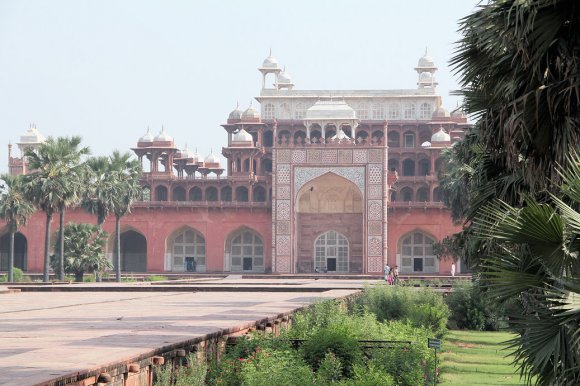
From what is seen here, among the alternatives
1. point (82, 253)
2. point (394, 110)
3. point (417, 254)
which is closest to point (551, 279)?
point (82, 253)

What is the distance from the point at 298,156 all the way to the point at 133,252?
1060cm

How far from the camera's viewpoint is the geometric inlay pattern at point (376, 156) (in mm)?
45625

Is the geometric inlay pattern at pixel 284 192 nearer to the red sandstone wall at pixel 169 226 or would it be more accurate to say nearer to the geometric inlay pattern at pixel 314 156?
the geometric inlay pattern at pixel 314 156

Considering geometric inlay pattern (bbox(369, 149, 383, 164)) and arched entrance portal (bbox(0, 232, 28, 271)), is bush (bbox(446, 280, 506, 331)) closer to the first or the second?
geometric inlay pattern (bbox(369, 149, 383, 164))

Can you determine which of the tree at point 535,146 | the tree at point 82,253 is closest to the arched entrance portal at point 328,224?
the tree at point 82,253

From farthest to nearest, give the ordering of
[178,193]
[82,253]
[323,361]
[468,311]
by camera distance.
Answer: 1. [178,193]
2. [82,253]
3. [468,311]
4. [323,361]

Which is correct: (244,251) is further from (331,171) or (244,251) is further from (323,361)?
(323,361)

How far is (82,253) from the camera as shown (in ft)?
128

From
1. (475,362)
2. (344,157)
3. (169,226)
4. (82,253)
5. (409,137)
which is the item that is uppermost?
(409,137)

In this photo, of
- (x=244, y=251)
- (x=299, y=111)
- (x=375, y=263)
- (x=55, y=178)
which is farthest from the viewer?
(x=299, y=111)

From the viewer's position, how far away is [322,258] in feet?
154

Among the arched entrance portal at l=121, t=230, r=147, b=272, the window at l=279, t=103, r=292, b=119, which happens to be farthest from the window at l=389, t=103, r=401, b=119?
the arched entrance portal at l=121, t=230, r=147, b=272

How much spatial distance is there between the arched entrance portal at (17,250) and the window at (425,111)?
21.4 m

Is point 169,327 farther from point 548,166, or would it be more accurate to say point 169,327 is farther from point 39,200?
point 39,200
